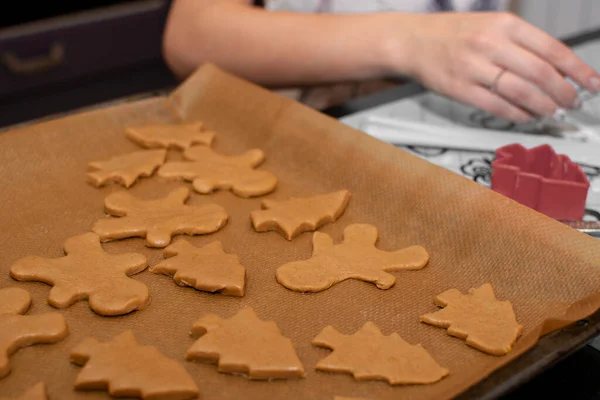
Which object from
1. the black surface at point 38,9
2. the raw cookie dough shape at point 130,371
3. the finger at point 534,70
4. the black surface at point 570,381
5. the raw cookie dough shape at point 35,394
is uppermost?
the finger at point 534,70

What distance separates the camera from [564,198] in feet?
2.73

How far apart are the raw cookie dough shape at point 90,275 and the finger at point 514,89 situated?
585 mm

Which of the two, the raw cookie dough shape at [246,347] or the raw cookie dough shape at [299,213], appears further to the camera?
the raw cookie dough shape at [299,213]

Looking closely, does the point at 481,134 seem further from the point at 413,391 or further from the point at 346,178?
the point at 413,391

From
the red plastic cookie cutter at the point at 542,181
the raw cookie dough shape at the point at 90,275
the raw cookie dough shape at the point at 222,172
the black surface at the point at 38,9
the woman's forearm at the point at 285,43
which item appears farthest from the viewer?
the black surface at the point at 38,9

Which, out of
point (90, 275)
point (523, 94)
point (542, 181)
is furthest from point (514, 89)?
point (90, 275)

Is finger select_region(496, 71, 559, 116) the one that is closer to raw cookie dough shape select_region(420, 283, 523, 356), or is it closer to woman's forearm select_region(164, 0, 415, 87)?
woman's forearm select_region(164, 0, 415, 87)

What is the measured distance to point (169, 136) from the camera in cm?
104

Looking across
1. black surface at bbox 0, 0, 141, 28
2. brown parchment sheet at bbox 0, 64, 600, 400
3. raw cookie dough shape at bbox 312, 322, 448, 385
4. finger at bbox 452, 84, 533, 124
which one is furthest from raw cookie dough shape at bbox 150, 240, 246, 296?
black surface at bbox 0, 0, 141, 28

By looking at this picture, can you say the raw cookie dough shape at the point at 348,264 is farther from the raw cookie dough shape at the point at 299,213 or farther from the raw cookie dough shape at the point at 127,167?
the raw cookie dough shape at the point at 127,167

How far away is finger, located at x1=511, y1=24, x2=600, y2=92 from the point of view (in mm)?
1014

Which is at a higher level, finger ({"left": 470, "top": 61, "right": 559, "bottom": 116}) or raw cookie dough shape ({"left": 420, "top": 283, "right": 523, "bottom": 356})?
finger ({"left": 470, "top": 61, "right": 559, "bottom": 116})

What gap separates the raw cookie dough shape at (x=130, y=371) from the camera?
0.61 m

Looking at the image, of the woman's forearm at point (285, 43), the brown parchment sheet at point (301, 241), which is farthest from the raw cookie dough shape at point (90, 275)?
the woman's forearm at point (285, 43)
